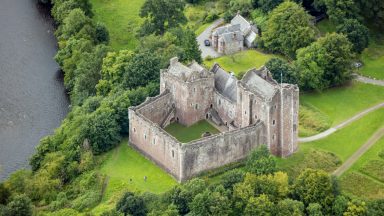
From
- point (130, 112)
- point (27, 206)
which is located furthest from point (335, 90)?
point (27, 206)

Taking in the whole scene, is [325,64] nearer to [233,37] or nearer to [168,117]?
[233,37]

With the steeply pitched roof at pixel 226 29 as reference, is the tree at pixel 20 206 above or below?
below

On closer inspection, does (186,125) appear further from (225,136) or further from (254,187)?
(254,187)

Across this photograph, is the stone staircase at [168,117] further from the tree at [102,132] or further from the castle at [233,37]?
the castle at [233,37]

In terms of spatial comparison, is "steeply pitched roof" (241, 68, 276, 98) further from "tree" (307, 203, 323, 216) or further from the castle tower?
"tree" (307, 203, 323, 216)

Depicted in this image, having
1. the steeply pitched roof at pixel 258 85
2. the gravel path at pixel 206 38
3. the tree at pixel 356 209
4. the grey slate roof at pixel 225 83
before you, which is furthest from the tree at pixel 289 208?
the gravel path at pixel 206 38

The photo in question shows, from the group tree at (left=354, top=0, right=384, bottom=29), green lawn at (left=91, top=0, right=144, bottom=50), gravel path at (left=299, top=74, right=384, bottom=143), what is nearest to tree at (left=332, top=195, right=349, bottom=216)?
gravel path at (left=299, top=74, right=384, bottom=143)
